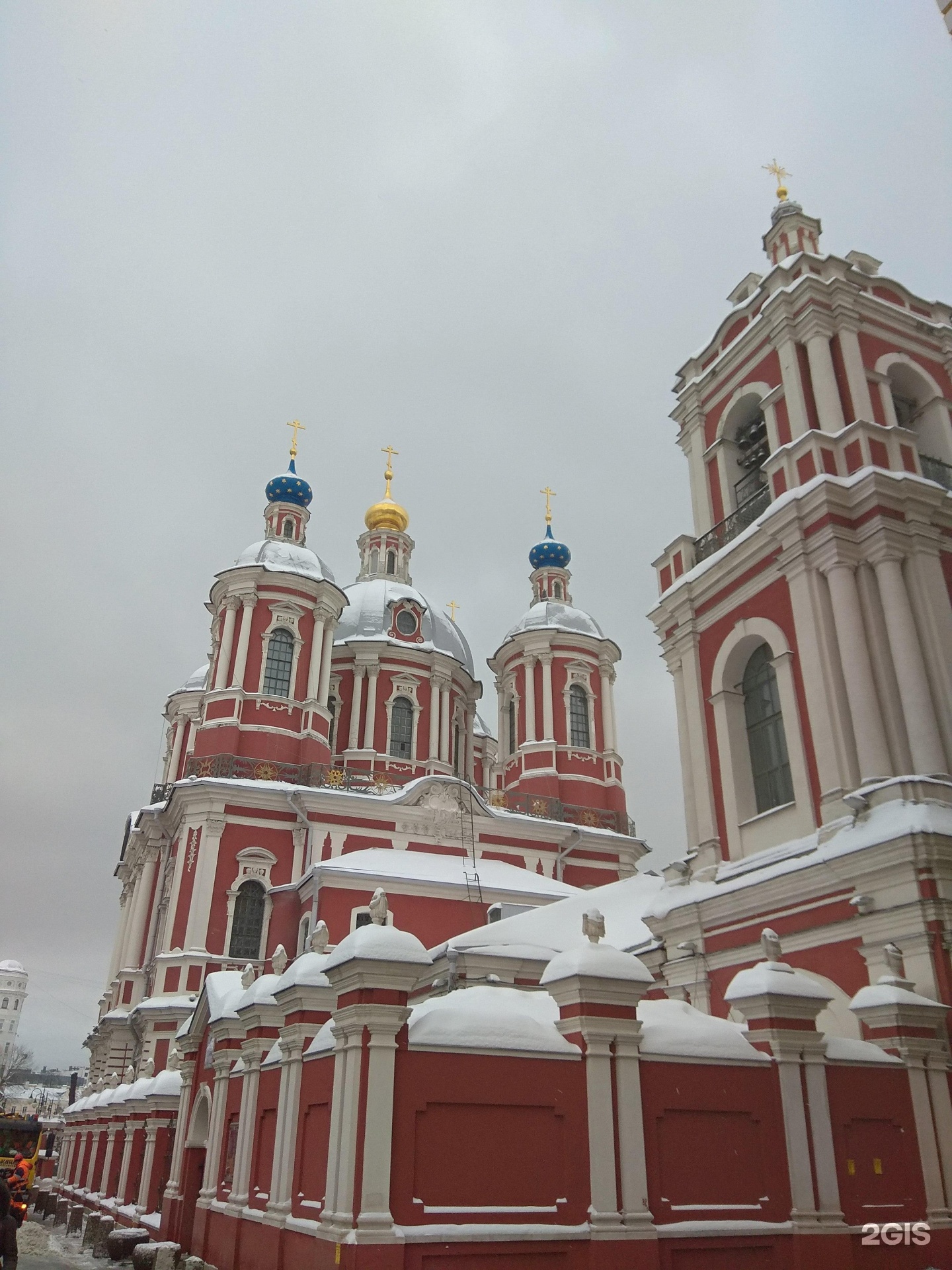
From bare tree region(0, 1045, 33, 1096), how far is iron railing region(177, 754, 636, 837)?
188 feet

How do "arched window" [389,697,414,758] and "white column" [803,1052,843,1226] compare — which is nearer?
"white column" [803,1052,843,1226]

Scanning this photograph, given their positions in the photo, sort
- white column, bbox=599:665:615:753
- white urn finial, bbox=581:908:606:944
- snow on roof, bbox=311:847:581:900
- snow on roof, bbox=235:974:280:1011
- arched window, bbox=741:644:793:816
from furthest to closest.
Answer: white column, bbox=599:665:615:753
snow on roof, bbox=311:847:581:900
arched window, bbox=741:644:793:816
snow on roof, bbox=235:974:280:1011
white urn finial, bbox=581:908:606:944

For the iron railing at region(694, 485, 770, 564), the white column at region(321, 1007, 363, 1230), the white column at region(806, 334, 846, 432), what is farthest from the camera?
the iron railing at region(694, 485, 770, 564)

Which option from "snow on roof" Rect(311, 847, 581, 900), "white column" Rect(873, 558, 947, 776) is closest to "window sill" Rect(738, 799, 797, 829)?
"white column" Rect(873, 558, 947, 776)

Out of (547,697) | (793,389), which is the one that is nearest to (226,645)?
(547,697)

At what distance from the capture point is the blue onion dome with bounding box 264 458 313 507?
35750 mm

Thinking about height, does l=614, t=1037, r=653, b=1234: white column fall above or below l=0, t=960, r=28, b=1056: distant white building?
below

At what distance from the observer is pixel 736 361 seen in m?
17.1

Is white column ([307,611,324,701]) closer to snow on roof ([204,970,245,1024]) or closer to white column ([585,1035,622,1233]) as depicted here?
snow on roof ([204,970,245,1024])

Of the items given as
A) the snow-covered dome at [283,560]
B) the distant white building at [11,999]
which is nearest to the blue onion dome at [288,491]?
the snow-covered dome at [283,560]

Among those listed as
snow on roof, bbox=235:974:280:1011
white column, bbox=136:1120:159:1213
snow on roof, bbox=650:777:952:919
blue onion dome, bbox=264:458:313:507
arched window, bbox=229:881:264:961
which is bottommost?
white column, bbox=136:1120:159:1213

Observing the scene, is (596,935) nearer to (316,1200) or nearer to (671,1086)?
(671,1086)

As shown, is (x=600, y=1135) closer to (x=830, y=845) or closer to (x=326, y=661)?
(x=830, y=845)

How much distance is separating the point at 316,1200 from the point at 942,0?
10882mm
